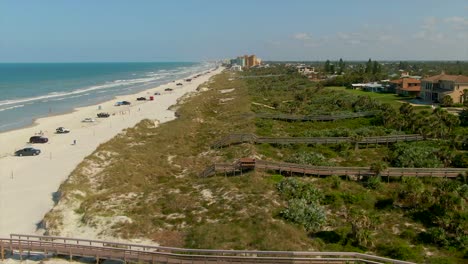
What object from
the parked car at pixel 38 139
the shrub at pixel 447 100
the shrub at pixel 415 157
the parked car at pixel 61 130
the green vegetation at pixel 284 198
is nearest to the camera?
the green vegetation at pixel 284 198

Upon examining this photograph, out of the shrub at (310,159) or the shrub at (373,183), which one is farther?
the shrub at (310,159)

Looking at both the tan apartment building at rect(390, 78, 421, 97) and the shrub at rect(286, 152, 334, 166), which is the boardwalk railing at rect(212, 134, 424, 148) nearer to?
the shrub at rect(286, 152, 334, 166)

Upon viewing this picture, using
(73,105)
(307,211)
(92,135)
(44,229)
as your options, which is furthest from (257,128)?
(73,105)

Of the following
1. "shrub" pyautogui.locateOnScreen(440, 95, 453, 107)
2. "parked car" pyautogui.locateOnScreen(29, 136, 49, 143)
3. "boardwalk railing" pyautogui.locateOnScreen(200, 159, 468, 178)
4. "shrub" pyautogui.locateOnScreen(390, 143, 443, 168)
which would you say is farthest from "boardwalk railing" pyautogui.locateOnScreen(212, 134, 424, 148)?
"shrub" pyautogui.locateOnScreen(440, 95, 453, 107)

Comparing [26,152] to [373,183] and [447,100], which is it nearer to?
[373,183]

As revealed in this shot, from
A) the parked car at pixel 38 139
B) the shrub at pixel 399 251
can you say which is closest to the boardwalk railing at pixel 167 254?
the shrub at pixel 399 251

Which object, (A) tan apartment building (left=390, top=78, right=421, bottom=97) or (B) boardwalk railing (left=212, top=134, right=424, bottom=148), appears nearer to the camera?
(B) boardwalk railing (left=212, top=134, right=424, bottom=148)

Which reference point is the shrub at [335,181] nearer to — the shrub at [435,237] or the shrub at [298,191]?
the shrub at [298,191]

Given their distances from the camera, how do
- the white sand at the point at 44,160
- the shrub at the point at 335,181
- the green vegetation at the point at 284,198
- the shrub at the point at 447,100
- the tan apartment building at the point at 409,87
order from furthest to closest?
the tan apartment building at the point at 409,87 → the shrub at the point at 447,100 → the shrub at the point at 335,181 → the white sand at the point at 44,160 → the green vegetation at the point at 284,198
